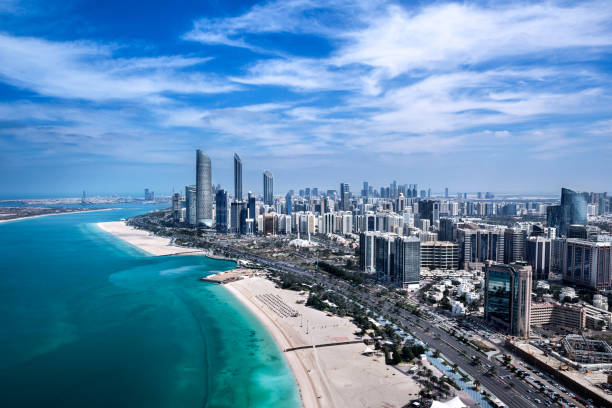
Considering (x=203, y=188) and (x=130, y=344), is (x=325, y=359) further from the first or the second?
(x=203, y=188)

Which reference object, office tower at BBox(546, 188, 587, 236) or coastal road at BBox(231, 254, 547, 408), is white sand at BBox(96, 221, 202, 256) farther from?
office tower at BBox(546, 188, 587, 236)

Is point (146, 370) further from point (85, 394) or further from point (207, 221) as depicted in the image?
point (207, 221)

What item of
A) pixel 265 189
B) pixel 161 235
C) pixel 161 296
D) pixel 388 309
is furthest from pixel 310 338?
pixel 265 189

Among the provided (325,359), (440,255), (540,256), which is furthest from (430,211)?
(325,359)

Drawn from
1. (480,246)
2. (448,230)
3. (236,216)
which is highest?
(236,216)

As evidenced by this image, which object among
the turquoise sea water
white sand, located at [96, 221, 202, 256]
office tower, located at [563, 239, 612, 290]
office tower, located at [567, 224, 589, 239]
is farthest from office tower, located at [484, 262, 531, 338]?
white sand, located at [96, 221, 202, 256]

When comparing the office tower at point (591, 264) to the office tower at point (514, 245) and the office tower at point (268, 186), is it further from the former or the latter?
the office tower at point (268, 186)
